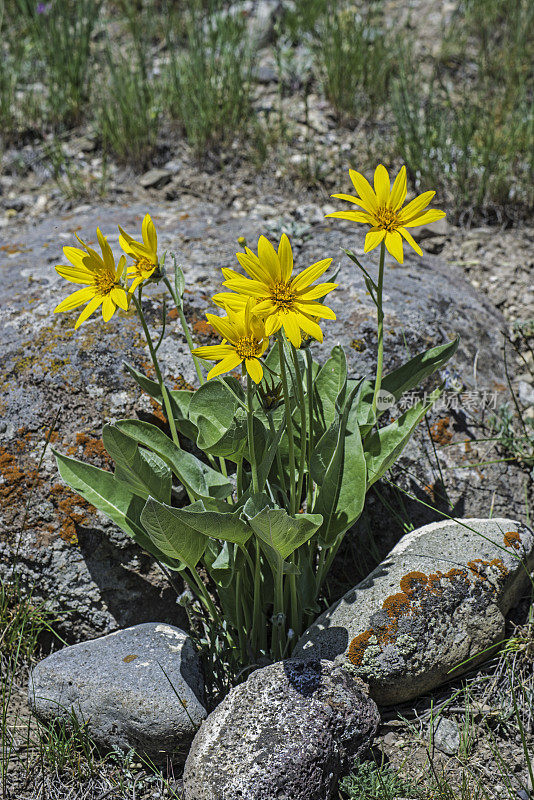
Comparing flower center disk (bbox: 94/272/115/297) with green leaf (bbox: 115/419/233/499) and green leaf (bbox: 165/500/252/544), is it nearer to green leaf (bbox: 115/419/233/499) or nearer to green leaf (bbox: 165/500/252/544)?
green leaf (bbox: 115/419/233/499)

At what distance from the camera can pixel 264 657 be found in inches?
83.0

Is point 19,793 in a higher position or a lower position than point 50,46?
lower

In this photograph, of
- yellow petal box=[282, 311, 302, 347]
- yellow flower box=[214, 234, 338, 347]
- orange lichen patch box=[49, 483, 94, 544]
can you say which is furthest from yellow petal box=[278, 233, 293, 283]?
orange lichen patch box=[49, 483, 94, 544]

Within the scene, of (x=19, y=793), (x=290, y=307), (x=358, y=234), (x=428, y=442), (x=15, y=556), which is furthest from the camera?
(x=358, y=234)

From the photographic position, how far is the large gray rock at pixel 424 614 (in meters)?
1.95

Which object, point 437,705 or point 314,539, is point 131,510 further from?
point 437,705

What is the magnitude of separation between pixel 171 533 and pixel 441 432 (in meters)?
1.28

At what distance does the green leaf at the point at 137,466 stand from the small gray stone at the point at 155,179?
2.62 metres

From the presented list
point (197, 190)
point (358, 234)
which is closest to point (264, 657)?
point (358, 234)

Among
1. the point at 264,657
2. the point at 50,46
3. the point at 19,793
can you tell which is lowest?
the point at 19,793

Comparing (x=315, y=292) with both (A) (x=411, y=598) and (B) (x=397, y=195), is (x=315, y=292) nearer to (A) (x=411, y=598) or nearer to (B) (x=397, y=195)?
(B) (x=397, y=195)

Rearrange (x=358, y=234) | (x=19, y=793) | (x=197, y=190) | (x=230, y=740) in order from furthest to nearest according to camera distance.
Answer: (x=197, y=190)
(x=358, y=234)
(x=19, y=793)
(x=230, y=740)

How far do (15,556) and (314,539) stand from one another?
1.01m

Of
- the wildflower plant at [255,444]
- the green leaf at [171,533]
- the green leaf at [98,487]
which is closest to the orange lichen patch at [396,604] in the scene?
the wildflower plant at [255,444]
